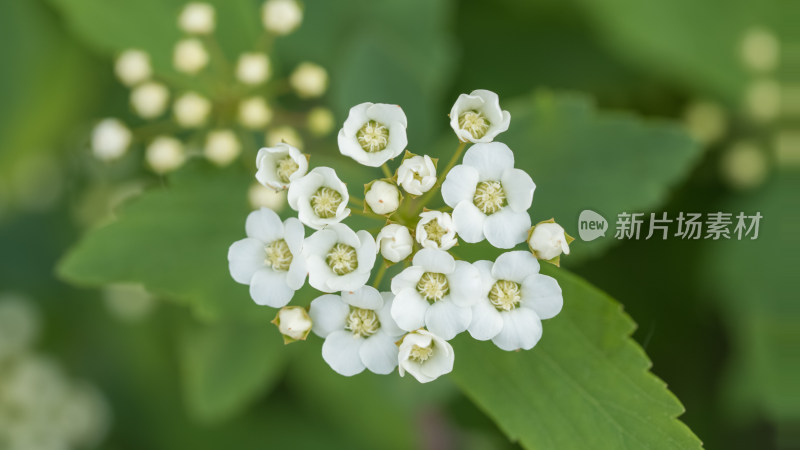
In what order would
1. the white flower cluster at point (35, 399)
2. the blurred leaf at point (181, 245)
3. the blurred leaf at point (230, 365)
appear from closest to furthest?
the blurred leaf at point (181, 245)
the blurred leaf at point (230, 365)
the white flower cluster at point (35, 399)

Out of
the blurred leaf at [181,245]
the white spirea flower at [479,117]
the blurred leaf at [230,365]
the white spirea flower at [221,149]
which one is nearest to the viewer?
the white spirea flower at [479,117]

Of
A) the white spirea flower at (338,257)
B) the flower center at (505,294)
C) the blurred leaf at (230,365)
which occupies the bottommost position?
the blurred leaf at (230,365)

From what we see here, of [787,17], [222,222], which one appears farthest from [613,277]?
[222,222]

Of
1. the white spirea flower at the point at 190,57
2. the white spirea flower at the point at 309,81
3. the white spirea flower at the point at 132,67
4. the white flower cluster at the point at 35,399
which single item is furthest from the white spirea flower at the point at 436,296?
the white flower cluster at the point at 35,399

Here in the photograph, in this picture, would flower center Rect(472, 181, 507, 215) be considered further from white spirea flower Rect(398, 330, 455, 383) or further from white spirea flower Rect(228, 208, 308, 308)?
white spirea flower Rect(228, 208, 308, 308)

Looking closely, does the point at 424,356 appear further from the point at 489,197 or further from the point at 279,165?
the point at 279,165

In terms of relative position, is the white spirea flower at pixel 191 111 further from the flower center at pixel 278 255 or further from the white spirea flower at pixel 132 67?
the flower center at pixel 278 255

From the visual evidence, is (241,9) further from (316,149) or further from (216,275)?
(216,275)

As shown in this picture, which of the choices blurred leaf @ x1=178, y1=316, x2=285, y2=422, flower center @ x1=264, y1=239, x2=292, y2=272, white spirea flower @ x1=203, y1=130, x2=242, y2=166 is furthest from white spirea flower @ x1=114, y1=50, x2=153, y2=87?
flower center @ x1=264, y1=239, x2=292, y2=272
